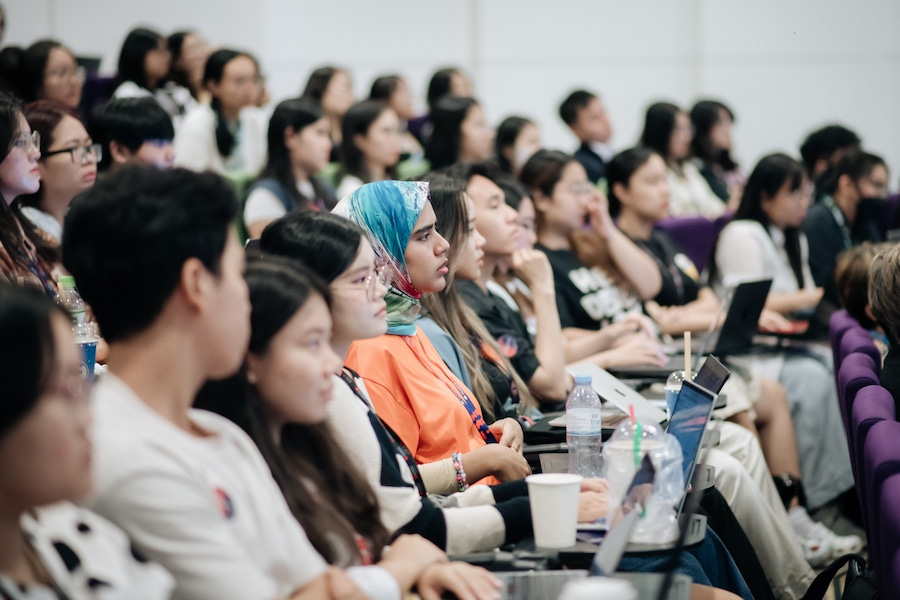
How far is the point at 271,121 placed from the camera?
4.58 meters

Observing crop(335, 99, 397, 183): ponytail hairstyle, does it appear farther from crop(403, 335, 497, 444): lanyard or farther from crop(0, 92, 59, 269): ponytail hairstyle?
crop(403, 335, 497, 444): lanyard

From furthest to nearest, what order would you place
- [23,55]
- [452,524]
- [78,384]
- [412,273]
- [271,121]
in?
[23,55] → [271,121] → [412,273] → [452,524] → [78,384]

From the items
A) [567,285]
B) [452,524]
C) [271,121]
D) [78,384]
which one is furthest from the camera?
[271,121]

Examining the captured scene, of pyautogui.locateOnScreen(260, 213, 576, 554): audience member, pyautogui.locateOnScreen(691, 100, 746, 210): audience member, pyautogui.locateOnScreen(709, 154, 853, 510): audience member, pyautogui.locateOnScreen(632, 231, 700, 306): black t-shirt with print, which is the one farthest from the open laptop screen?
pyautogui.locateOnScreen(691, 100, 746, 210): audience member

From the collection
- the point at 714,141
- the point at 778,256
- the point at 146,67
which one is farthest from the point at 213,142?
the point at 714,141

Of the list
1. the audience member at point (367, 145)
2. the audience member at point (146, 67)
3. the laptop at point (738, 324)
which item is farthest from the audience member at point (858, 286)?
the audience member at point (146, 67)

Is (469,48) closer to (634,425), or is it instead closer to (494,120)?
(494,120)

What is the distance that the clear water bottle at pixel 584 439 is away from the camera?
216cm

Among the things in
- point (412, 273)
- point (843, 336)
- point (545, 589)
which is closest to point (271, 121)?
point (412, 273)

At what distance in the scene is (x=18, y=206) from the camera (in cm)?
272

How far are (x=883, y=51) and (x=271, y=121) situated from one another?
6032mm

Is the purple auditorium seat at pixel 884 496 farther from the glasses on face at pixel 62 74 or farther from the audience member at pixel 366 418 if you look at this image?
the glasses on face at pixel 62 74

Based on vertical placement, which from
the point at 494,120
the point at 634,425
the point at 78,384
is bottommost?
the point at 494,120

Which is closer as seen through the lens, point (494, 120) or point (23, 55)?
point (23, 55)
